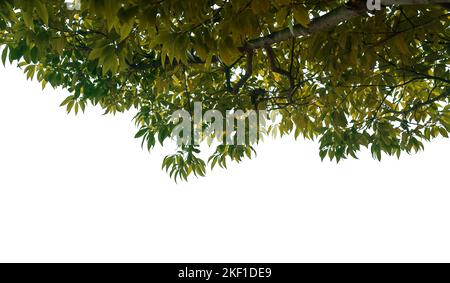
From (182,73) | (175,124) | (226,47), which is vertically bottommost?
(226,47)

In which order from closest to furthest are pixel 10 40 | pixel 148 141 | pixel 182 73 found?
pixel 10 40 < pixel 182 73 < pixel 148 141

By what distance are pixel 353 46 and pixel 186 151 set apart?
1.48 m

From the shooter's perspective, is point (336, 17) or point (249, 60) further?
point (249, 60)

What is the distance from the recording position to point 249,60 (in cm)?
208

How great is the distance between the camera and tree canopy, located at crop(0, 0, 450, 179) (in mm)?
1202

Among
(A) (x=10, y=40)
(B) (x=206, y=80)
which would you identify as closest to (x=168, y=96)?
(B) (x=206, y=80)

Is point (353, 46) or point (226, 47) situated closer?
point (226, 47)

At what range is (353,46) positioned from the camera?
5.32 ft

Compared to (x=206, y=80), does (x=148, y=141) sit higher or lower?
lower

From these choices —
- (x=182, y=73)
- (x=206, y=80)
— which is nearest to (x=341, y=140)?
(x=206, y=80)

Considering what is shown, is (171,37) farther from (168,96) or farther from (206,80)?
(168,96)

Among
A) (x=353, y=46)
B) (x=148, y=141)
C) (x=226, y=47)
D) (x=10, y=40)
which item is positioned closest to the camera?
(x=226, y=47)

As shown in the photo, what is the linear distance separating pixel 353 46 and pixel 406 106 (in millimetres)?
1398

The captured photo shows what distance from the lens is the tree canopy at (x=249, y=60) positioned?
3.94ft
